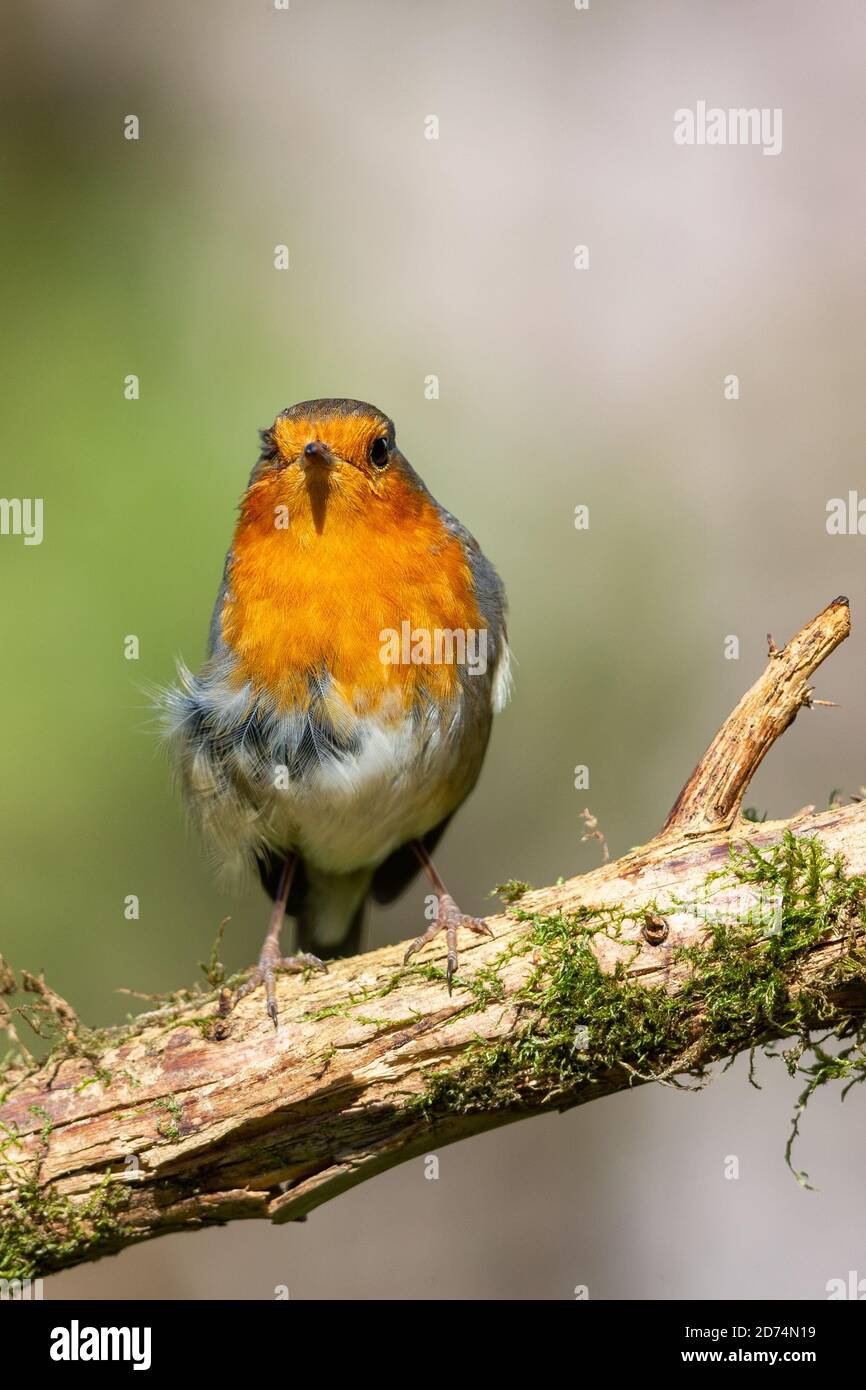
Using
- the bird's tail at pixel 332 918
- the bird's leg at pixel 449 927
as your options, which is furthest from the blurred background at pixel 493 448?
the bird's leg at pixel 449 927

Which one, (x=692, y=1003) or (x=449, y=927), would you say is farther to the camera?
(x=449, y=927)

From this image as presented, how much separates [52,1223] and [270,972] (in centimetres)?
82

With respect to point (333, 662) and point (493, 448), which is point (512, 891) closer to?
point (333, 662)

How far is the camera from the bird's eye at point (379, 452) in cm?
359

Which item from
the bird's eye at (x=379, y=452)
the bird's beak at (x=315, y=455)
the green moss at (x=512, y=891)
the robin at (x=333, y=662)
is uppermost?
the bird's eye at (x=379, y=452)

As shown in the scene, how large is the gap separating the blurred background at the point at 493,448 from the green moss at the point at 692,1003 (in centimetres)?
326

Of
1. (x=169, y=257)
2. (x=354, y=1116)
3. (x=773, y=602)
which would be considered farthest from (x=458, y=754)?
Answer: (x=169, y=257)

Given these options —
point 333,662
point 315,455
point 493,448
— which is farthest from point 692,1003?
point 493,448

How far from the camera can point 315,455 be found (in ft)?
11.1

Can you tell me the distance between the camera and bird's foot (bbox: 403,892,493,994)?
9.68 ft

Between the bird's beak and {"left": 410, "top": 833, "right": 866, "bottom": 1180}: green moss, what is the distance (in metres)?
1.54

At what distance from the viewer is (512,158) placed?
7.80 metres

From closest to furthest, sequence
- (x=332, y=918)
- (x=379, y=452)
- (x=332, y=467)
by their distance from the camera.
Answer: (x=332, y=467), (x=379, y=452), (x=332, y=918)

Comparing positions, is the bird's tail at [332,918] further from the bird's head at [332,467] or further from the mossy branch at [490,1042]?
the bird's head at [332,467]
